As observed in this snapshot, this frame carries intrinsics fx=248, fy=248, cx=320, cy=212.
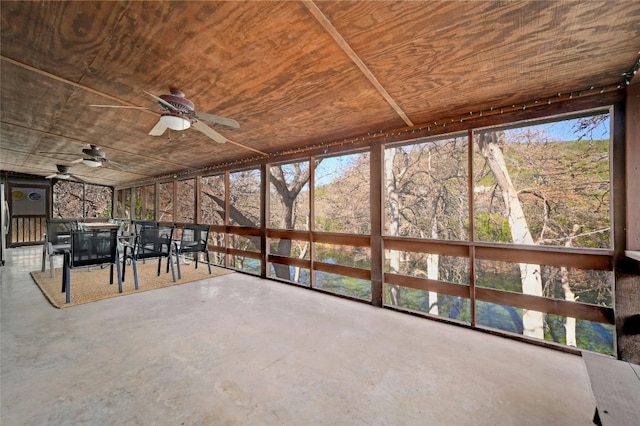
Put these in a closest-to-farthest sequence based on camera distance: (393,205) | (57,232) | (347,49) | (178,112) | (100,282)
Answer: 1. (347,49)
2. (178,112)
3. (100,282)
4. (57,232)
5. (393,205)

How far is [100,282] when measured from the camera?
13.8 ft

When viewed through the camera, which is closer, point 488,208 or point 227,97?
point 227,97

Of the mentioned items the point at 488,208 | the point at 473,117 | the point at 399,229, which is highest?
the point at 473,117

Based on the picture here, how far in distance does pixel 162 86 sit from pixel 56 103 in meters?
1.54

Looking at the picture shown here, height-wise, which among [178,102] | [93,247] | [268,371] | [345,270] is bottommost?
[268,371]

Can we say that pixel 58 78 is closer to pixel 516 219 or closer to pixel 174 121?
pixel 174 121

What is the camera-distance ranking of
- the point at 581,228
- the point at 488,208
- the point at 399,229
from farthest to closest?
the point at 399,229 → the point at 488,208 → the point at 581,228

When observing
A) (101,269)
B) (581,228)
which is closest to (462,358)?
(581,228)

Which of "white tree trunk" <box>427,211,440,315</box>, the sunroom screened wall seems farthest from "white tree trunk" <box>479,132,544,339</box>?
"white tree trunk" <box>427,211,440,315</box>

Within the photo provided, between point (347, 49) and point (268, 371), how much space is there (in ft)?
8.11

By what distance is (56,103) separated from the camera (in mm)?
2756

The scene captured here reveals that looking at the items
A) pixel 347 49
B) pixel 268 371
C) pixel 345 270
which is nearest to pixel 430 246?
pixel 345 270

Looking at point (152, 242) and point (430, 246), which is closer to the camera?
point (430, 246)

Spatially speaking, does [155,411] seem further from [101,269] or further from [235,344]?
[101,269]
